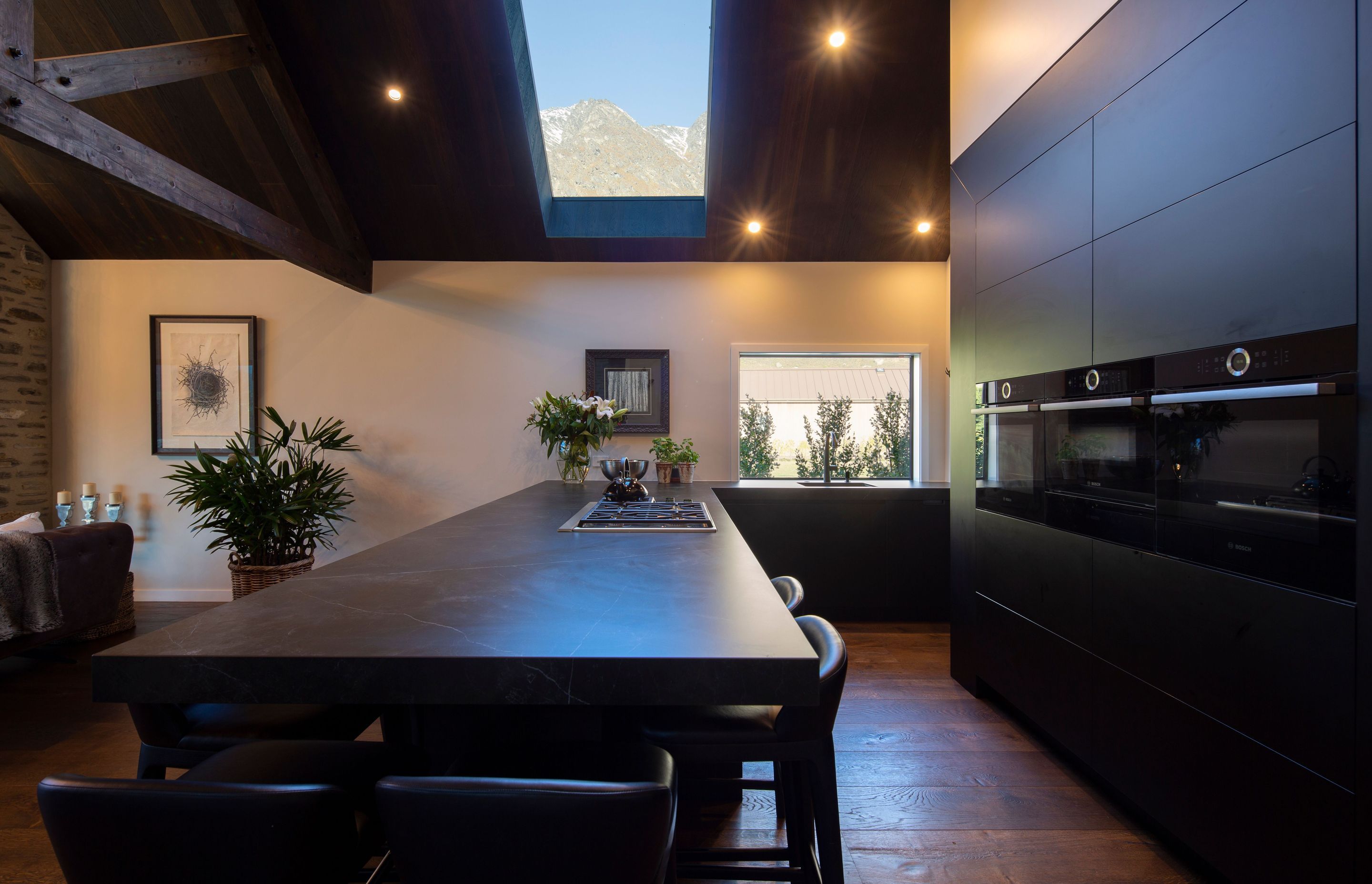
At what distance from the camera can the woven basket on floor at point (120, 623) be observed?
3.32 metres

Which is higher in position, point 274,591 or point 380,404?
point 380,404

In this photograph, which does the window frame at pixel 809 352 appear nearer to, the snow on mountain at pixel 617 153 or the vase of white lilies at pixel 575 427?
the vase of white lilies at pixel 575 427

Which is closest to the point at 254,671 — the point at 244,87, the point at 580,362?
the point at 580,362

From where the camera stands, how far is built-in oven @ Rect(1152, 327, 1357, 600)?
1.17m

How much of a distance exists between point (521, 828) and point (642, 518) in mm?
1429

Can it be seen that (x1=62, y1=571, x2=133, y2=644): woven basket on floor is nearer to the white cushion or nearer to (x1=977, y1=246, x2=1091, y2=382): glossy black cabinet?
the white cushion

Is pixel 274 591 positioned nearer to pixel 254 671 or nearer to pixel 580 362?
pixel 254 671

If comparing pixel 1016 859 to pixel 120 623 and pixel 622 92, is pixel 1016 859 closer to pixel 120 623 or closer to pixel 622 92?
pixel 622 92

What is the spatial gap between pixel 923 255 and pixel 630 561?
373 cm

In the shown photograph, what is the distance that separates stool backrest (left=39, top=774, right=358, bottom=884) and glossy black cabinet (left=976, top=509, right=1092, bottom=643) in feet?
7.08

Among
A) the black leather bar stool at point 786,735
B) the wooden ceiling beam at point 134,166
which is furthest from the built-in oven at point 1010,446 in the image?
the wooden ceiling beam at point 134,166

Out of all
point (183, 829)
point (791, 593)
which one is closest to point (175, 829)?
point (183, 829)

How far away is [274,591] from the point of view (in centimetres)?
114

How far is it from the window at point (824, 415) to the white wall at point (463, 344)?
186 mm
